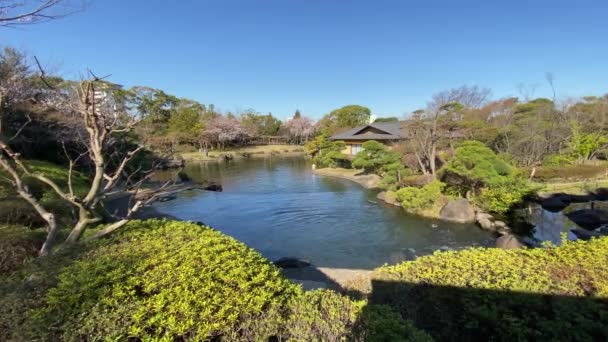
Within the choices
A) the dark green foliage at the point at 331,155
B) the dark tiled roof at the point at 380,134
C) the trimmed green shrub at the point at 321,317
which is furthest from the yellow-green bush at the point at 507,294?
the dark green foliage at the point at 331,155

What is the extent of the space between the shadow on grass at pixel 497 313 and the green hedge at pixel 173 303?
2.88 ft

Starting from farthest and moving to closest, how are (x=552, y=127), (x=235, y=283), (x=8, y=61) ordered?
(x=552, y=127)
(x=8, y=61)
(x=235, y=283)

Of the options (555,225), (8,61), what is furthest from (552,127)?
(8,61)

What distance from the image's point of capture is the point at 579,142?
15.6 m

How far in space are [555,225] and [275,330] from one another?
426 inches

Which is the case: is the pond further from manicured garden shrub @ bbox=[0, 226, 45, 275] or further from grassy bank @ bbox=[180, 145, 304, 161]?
grassy bank @ bbox=[180, 145, 304, 161]

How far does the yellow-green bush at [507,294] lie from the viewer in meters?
2.56

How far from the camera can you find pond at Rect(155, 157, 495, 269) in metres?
7.91

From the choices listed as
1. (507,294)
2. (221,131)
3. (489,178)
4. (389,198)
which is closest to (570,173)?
(489,178)

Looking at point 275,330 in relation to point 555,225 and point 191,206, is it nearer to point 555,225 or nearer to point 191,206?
point 555,225

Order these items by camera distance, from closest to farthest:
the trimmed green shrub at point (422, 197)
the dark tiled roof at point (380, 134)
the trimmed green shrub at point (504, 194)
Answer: the trimmed green shrub at point (504, 194)
the trimmed green shrub at point (422, 197)
the dark tiled roof at point (380, 134)

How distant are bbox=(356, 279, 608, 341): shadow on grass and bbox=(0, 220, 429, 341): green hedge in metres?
0.88

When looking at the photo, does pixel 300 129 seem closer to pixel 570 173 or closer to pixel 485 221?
pixel 570 173

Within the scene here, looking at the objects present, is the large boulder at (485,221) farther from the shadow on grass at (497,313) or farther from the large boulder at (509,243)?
the shadow on grass at (497,313)
